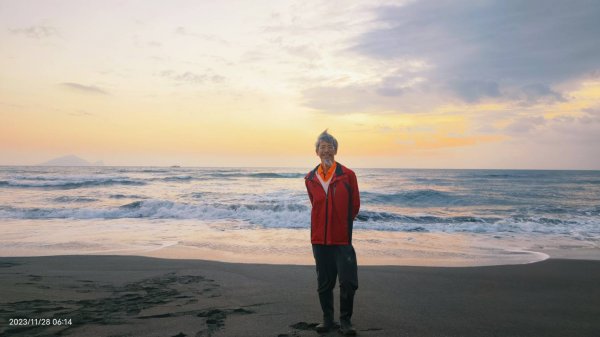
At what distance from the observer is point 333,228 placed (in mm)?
3740

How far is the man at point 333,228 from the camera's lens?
374 cm

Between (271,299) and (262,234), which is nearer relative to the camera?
Answer: (271,299)

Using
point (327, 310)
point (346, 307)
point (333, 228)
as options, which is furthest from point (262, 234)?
point (333, 228)

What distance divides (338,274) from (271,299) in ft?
4.65

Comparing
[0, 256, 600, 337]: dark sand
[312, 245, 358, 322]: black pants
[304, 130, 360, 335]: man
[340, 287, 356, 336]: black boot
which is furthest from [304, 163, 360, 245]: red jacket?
[0, 256, 600, 337]: dark sand

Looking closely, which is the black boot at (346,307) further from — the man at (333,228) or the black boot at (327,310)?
the black boot at (327,310)

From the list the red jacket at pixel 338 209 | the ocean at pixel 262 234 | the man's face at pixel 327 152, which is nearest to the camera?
the red jacket at pixel 338 209

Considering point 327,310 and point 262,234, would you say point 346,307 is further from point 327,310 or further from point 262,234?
point 262,234

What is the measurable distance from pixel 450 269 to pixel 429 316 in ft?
9.27

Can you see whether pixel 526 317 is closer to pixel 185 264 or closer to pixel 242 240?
pixel 185 264

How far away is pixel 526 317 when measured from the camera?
170 inches

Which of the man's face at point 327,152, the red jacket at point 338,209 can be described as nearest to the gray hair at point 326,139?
the man's face at point 327,152

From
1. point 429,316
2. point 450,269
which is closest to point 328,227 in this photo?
point 429,316

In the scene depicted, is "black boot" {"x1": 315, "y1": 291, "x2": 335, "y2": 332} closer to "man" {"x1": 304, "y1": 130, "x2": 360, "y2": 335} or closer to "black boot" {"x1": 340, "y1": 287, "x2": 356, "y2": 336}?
"man" {"x1": 304, "y1": 130, "x2": 360, "y2": 335}
